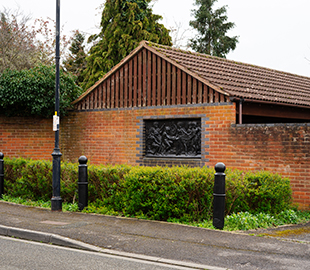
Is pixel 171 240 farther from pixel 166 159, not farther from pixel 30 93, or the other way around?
pixel 30 93

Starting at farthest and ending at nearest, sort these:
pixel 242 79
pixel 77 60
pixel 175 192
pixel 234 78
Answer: pixel 77 60 < pixel 242 79 < pixel 234 78 < pixel 175 192

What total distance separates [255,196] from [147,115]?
243 inches

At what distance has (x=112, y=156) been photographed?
15.4m

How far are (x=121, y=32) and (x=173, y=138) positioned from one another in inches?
568

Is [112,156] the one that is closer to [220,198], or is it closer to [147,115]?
[147,115]

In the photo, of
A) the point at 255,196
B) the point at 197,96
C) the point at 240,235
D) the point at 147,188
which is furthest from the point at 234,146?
the point at 240,235

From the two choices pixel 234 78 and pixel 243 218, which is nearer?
pixel 243 218

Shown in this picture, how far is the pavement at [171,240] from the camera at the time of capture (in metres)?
6.18

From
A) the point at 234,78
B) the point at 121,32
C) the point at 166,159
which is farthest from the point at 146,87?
the point at 121,32

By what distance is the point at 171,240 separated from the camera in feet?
23.8

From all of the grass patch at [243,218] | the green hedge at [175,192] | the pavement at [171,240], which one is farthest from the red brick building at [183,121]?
the pavement at [171,240]

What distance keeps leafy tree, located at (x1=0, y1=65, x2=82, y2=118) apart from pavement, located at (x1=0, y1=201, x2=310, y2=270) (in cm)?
703

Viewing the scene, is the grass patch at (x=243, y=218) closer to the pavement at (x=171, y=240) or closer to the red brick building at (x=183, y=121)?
the pavement at (x=171, y=240)

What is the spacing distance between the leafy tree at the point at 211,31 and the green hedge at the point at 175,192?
105ft
